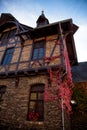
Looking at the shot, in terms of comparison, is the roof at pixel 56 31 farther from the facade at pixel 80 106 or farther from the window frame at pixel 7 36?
the facade at pixel 80 106

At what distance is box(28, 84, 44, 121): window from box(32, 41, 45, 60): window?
215cm

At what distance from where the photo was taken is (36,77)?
8.10m

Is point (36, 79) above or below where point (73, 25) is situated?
below

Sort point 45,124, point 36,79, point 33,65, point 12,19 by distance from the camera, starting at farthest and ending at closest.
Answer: point 12,19
point 33,65
point 36,79
point 45,124

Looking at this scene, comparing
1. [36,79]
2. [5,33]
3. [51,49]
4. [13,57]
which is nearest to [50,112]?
[36,79]

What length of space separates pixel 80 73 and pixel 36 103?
20.3 ft

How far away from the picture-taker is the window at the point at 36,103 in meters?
7.00

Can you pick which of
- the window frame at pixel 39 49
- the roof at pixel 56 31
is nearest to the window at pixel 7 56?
the roof at pixel 56 31

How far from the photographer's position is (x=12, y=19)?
12.1m

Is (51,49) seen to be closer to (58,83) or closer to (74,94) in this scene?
(58,83)

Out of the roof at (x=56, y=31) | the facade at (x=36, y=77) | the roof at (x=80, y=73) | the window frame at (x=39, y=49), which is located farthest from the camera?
the roof at (x=80, y=73)

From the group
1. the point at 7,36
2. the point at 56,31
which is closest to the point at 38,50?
the point at 56,31

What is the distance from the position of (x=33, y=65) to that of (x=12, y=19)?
19.8 ft

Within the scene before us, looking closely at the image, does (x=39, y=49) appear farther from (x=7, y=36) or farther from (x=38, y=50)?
(x=7, y=36)
